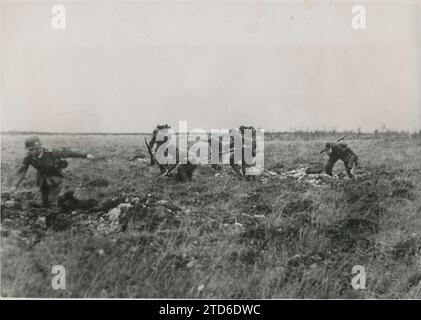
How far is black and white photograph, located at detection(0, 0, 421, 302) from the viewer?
6.65m

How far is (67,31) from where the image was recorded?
6.88 metres

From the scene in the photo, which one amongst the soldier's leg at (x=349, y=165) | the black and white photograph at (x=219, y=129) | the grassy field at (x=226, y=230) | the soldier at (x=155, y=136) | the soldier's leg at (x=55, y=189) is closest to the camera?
the grassy field at (x=226, y=230)

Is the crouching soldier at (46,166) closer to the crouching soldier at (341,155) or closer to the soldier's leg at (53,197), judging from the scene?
the soldier's leg at (53,197)

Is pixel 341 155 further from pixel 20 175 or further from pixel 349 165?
pixel 20 175

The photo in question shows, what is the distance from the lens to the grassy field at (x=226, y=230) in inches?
251

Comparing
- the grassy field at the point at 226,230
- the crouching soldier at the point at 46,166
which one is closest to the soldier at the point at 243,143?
the grassy field at the point at 226,230

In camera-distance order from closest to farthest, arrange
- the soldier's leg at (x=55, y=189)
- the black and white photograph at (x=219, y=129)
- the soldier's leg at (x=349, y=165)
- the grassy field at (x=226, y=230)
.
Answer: the grassy field at (x=226, y=230)
the black and white photograph at (x=219, y=129)
the soldier's leg at (x=55, y=189)
the soldier's leg at (x=349, y=165)

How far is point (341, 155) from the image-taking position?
23.7 ft

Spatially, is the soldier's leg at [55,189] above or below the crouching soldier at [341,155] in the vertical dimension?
below

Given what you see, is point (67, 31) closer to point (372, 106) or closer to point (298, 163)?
point (298, 163)

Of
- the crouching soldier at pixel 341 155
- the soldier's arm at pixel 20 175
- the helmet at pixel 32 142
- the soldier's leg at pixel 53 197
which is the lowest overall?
the soldier's leg at pixel 53 197

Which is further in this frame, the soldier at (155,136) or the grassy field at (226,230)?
the soldier at (155,136)
